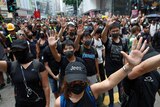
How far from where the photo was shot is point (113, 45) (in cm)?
469

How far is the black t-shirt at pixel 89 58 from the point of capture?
4.81 metres

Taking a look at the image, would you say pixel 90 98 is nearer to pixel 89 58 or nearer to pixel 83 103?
pixel 83 103

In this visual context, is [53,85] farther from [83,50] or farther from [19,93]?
[19,93]

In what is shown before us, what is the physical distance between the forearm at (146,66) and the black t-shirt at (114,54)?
7.13ft

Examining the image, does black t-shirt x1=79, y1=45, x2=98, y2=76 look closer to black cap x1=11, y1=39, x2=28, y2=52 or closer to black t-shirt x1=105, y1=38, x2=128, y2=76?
black t-shirt x1=105, y1=38, x2=128, y2=76

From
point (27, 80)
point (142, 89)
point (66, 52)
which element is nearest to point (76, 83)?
point (142, 89)

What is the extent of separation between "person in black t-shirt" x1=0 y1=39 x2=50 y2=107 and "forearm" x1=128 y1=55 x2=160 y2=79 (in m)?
1.34

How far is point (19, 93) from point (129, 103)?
1.52 metres

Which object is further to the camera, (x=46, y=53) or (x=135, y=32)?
(x=135, y=32)

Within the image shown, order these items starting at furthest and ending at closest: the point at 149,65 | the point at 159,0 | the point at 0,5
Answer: the point at 0,5
the point at 159,0
the point at 149,65

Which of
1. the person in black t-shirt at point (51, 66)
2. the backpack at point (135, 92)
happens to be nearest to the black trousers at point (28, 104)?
the backpack at point (135, 92)

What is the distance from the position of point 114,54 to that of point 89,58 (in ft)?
1.77

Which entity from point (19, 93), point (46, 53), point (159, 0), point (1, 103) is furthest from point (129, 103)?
point (159, 0)

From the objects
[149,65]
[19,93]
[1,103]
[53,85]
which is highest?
[149,65]
